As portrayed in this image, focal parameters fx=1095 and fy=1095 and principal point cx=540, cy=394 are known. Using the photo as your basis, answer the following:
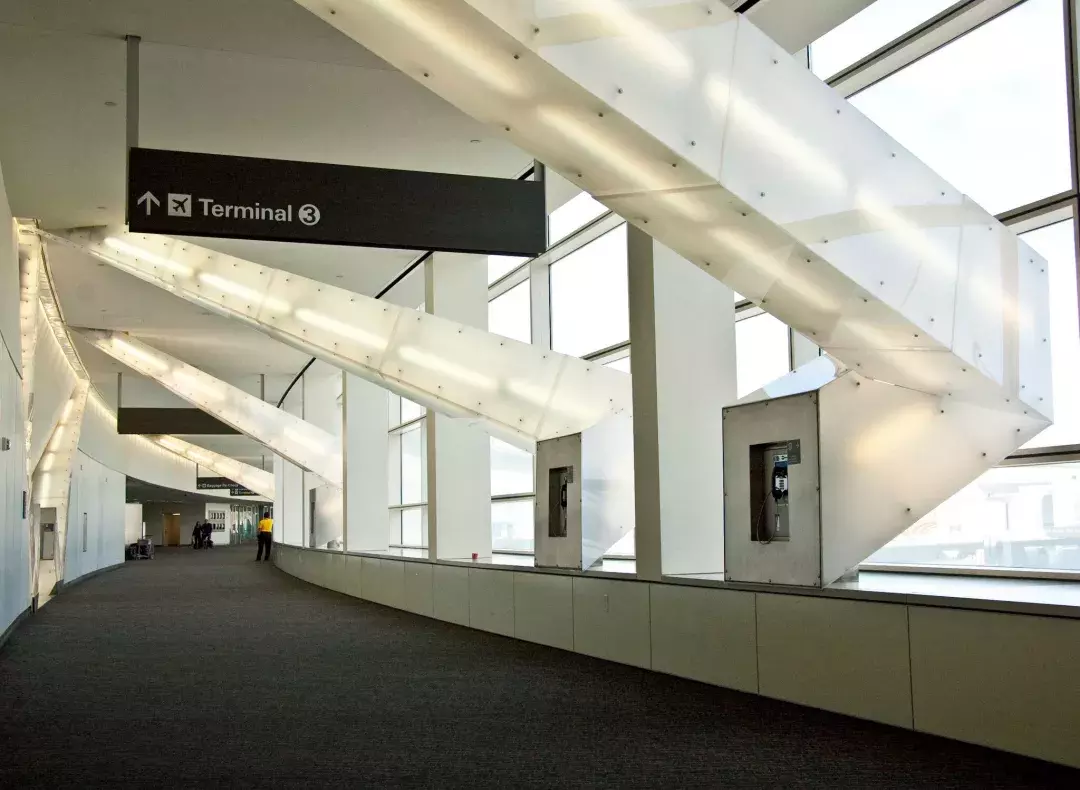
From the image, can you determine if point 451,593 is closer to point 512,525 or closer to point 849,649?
point 512,525

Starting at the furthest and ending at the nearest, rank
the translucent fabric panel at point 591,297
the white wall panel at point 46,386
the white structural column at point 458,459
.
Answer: the white wall panel at point 46,386 < the white structural column at point 458,459 < the translucent fabric panel at point 591,297

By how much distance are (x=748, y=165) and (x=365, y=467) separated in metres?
16.7

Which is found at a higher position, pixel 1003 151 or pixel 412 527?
pixel 1003 151

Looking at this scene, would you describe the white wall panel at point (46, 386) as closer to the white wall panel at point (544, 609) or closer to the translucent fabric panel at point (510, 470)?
the translucent fabric panel at point (510, 470)

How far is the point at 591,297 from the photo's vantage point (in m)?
14.5

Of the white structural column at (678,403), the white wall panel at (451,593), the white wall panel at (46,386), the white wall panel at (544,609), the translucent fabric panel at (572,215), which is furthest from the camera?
the white wall panel at (46,386)

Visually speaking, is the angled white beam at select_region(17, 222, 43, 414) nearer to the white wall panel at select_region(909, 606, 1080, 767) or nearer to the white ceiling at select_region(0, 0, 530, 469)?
the white ceiling at select_region(0, 0, 530, 469)

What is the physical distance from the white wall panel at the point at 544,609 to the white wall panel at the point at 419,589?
11.2ft

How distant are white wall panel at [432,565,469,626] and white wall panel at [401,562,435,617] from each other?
0.80 feet

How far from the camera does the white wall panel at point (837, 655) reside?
6.62 meters

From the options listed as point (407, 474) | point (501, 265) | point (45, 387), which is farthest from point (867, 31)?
point (45, 387)

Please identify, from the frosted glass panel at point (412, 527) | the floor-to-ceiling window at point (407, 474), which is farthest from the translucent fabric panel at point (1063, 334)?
the frosted glass panel at point (412, 527)

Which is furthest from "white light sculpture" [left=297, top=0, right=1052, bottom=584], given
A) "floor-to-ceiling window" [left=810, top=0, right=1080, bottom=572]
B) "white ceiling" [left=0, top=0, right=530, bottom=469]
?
"white ceiling" [left=0, top=0, right=530, bottom=469]

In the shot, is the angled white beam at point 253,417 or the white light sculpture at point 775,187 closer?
the white light sculpture at point 775,187
